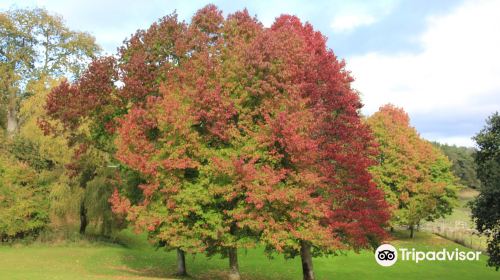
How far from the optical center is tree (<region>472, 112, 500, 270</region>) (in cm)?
2222

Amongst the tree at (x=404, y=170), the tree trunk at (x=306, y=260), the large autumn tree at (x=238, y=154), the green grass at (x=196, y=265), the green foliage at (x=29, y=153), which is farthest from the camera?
the tree at (x=404, y=170)

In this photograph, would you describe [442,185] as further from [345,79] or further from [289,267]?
[345,79]

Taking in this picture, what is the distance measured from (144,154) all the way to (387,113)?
150 ft

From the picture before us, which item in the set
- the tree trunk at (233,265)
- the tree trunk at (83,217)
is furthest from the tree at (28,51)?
the tree trunk at (233,265)

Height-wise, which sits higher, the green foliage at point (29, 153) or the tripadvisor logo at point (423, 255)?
the green foliage at point (29, 153)

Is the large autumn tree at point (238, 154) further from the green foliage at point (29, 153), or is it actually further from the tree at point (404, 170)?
the tree at point (404, 170)

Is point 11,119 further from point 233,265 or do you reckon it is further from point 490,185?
point 490,185

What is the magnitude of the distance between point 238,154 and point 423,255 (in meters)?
35.2

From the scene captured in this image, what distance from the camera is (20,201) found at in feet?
125

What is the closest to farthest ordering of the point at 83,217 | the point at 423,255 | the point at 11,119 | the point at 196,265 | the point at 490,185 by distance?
the point at 490,185 < the point at 196,265 < the point at 83,217 < the point at 423,255 < the point at 11,119

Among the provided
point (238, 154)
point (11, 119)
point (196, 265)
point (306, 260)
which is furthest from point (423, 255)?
point (11, 119)

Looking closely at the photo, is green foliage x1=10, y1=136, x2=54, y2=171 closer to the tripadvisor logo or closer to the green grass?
the green grass

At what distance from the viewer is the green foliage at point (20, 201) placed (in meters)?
37.6

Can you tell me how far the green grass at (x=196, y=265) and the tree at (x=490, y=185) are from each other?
12792mm
